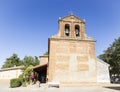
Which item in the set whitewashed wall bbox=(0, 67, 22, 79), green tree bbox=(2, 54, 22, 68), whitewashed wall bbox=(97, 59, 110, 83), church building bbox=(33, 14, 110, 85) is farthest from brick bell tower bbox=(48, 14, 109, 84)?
green tree bbox=(2, 54, 22, 68)

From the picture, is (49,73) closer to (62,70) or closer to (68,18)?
(62,70)

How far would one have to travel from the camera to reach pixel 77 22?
24.8m

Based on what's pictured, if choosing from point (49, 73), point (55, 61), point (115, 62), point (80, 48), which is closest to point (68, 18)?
point (80, 48)

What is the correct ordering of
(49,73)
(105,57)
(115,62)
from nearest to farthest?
(49,73) → (115,62) → (105,57)

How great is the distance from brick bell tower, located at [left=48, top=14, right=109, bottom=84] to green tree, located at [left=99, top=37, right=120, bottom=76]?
76.1 ft

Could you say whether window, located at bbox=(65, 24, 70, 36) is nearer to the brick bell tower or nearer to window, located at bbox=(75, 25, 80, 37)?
the brick bell tower

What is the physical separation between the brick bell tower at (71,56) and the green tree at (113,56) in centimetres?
2319

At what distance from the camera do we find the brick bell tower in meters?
22.0

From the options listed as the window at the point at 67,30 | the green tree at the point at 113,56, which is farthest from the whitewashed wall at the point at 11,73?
the green tree at the point at 113,56

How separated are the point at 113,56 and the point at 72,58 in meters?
28.1

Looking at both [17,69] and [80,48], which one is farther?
[17,69]

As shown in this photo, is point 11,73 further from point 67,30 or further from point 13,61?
point 67,30

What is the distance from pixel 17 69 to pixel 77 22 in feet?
95.7

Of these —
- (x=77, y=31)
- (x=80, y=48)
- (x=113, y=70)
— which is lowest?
(x=113, y=70)
